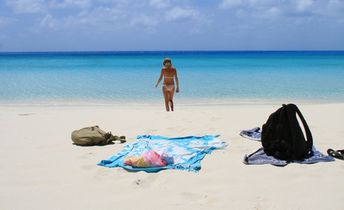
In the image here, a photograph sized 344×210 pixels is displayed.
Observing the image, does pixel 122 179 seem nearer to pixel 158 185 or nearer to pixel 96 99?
pixel 158 185

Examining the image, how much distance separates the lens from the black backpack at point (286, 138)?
201 inches

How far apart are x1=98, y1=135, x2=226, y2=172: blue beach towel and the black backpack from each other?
2.84 ft

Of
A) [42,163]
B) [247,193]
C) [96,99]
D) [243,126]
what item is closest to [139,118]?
[243,126]

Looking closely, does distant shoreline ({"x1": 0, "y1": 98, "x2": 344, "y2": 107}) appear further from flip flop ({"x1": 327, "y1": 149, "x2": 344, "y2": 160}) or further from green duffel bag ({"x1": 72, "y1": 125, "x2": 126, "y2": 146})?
flip flop ({"x1": 327, "y1": 149, "x2": 344, "y2": 160})

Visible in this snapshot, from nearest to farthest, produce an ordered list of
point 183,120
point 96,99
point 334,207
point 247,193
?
point 334,207 < point 247,193 < point 183,120 < point 96,99

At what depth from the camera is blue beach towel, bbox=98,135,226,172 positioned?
497cm

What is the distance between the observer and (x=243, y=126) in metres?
7.47

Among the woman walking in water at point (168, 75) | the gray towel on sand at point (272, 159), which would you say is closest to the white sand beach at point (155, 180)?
the gray towel on sand at point (272, 159)

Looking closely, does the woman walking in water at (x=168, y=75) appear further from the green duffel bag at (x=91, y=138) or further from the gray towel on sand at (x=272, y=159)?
the gray towel on sand at (x=272, y=159)

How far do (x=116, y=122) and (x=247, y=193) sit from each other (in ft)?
15.0

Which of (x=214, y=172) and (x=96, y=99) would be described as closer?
(x=214, y=172)

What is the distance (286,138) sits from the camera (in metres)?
5.20

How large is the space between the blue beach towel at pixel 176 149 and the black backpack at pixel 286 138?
87 cm

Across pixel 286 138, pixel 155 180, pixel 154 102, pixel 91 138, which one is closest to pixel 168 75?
pixel 91 138
